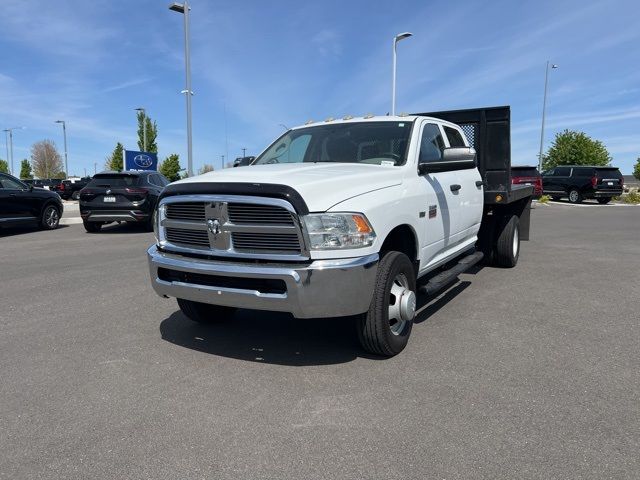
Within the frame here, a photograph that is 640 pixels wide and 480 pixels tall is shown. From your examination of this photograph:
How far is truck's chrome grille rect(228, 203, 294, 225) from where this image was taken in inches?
136

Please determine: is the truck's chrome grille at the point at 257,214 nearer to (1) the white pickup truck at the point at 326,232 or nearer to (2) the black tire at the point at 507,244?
(1) the white pickup truck at the point at 326,232

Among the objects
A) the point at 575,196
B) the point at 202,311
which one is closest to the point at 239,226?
the point at 202,311

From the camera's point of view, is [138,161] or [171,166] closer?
[138,161]

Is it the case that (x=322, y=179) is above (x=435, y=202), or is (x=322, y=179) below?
above

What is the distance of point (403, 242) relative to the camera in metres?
4.33

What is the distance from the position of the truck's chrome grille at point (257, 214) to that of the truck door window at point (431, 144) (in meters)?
1.85

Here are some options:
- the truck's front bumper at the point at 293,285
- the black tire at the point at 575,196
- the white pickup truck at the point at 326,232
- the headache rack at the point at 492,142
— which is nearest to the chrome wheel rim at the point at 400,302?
the white pickup truck at the point at 326,232

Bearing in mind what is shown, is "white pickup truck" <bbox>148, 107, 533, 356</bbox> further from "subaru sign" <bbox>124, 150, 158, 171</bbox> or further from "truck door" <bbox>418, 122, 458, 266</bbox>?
"subaru sign" <bbox>124, 150, 158, 171</bbox>

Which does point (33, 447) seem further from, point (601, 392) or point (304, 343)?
point (601, 392)

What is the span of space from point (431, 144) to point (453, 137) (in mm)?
1000

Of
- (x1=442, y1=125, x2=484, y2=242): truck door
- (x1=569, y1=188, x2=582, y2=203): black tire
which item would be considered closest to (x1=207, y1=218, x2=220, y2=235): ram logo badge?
(x1=442, y1=125, x2=484, y2=242): truck door

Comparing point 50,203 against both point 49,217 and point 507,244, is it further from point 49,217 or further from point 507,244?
point 507,244

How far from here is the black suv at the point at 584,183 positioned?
1037 inches

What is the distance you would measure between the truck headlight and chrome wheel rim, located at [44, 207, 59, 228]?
12.7 m
